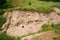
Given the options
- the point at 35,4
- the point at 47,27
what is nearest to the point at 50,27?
the point at 47,27

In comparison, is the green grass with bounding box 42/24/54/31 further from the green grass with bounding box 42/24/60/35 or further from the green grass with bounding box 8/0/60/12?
the green grass with bounding box 8/0/60/12

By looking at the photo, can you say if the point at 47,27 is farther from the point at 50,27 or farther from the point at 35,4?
the point at 35,4

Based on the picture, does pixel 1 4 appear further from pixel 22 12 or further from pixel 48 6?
pixel 48 6

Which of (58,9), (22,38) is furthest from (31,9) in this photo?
(22,38)

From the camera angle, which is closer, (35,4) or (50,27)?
(50,27)

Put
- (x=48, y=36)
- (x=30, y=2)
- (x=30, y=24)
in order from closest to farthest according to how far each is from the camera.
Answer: (x=48, y=36) → (x=30, y=24) → (x=30, y=2)

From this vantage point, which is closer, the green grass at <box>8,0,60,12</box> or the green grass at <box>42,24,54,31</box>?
the green grass at <box>42,24,54,31</box>

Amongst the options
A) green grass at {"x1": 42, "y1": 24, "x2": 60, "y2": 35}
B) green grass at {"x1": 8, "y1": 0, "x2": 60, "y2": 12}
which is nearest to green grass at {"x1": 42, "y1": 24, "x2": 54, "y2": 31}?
green grass at {"x1": 42, "y1": 24, "x2": 60, "y2": 35}

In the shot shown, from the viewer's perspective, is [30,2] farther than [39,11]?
Yes
